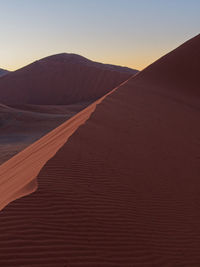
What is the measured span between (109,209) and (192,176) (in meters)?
2.63

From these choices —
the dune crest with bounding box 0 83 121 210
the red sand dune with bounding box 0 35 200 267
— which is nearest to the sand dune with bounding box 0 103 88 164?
the dune crest with bounding box 0 83 121 210

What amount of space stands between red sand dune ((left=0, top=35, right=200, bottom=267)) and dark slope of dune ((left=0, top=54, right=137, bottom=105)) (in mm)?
30607

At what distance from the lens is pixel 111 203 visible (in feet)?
13.9

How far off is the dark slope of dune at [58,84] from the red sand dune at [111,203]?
100 ft

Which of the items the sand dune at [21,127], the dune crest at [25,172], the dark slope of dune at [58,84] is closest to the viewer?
the dune crest at [25,172]

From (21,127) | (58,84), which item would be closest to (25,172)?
(21,127)

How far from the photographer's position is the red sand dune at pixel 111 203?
3160 mm

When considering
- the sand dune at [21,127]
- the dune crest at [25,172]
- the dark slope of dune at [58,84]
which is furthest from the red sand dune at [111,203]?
the dark slope of dune at [58,84]

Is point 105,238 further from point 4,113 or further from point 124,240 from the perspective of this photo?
point 4,113

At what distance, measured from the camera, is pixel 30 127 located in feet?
64.9

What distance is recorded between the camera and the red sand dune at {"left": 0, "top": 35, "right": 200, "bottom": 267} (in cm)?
316

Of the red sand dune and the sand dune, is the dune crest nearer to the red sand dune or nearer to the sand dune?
the red sand dune

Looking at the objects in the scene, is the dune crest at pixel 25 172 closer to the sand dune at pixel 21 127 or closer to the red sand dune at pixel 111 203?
the red sand dune at pixel 111 203

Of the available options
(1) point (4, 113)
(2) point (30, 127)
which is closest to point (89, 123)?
(2) point (30, 127)
